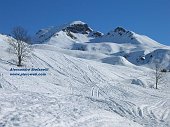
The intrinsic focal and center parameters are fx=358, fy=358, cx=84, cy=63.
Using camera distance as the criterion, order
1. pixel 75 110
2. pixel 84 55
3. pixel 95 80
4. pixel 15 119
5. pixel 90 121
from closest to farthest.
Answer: pixel 15 119
pixel 90 121
pixel 75 110
pixel 95 80
pixel 84 55

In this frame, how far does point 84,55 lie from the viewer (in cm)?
18912

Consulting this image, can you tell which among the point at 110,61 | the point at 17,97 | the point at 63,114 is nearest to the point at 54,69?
the point at 17,97

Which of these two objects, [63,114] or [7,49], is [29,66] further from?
[63,114]

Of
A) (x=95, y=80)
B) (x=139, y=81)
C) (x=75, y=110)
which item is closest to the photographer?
(x=75, y=110)

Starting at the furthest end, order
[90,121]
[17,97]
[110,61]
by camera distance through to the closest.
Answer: [110,61]
[17,97]
[90,121]

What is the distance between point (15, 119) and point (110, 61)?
13467cm

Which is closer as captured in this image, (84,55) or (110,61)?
(110,61)

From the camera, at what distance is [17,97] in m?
27.3

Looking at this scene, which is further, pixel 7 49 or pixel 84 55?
pixel 84 55

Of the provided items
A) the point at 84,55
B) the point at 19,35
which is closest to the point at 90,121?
the point at 19,35

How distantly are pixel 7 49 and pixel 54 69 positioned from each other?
1435 centimetres

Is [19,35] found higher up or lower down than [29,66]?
higher up

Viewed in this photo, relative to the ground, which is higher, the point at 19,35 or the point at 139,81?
the point at 19,35

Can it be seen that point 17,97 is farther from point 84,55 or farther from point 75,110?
point 84,55
